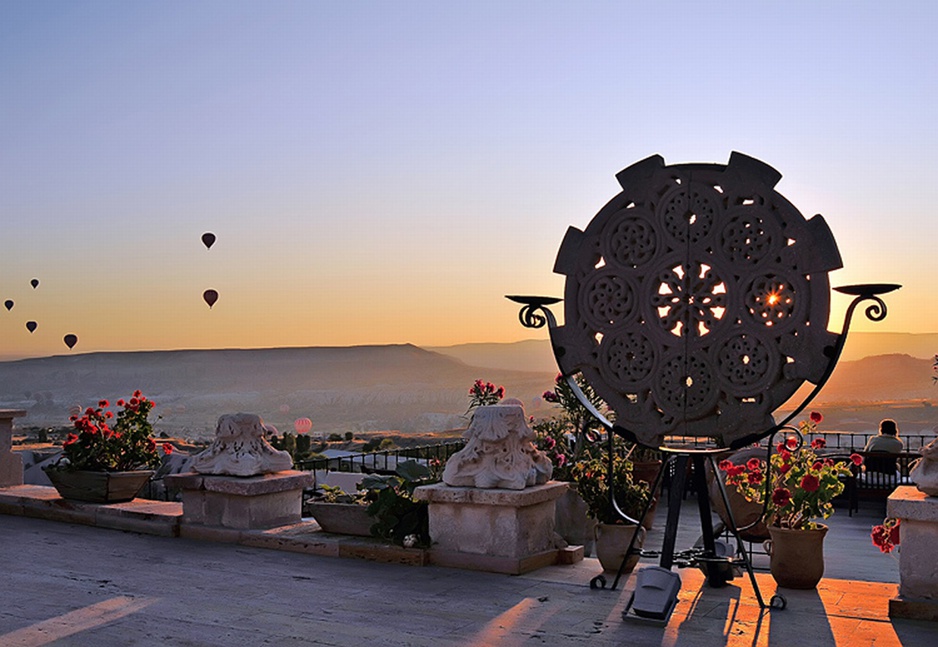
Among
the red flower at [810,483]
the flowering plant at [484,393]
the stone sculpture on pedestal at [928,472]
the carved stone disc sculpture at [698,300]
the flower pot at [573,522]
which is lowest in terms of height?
the flower pot at [573,522]

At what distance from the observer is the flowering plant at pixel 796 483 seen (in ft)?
22.3

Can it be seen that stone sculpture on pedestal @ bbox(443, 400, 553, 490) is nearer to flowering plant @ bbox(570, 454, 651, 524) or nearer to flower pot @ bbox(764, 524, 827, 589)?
flowering plant @ bbox(570, 454, 651, 524)

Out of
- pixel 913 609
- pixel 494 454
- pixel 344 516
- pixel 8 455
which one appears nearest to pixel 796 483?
pixel 913 609

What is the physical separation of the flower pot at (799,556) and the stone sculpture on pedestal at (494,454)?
74.3 inches

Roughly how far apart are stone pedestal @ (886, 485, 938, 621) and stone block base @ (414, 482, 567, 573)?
256 centimetres

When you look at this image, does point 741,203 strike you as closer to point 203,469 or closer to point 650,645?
point 650,645

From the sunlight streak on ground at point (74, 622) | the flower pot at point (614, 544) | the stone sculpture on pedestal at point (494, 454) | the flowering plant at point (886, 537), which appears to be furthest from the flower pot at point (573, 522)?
the sunlight streak on ground at point (74, 622)

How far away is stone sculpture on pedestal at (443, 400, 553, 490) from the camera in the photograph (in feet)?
25.0

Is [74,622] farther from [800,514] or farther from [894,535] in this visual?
[894,535]

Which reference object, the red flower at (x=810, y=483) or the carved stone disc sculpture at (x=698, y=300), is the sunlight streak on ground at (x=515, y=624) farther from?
the red flower at (x=810, y=483)

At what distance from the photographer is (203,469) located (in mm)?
9031

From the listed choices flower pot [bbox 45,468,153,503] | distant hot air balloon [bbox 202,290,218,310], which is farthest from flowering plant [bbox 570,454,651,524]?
distant hot air balloon [bbox 202,290,218,310]

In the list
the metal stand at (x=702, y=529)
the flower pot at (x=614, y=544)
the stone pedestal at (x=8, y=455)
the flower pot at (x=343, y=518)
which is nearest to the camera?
the metal stand at (x=702, y=529)

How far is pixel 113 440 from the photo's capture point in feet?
34.3
